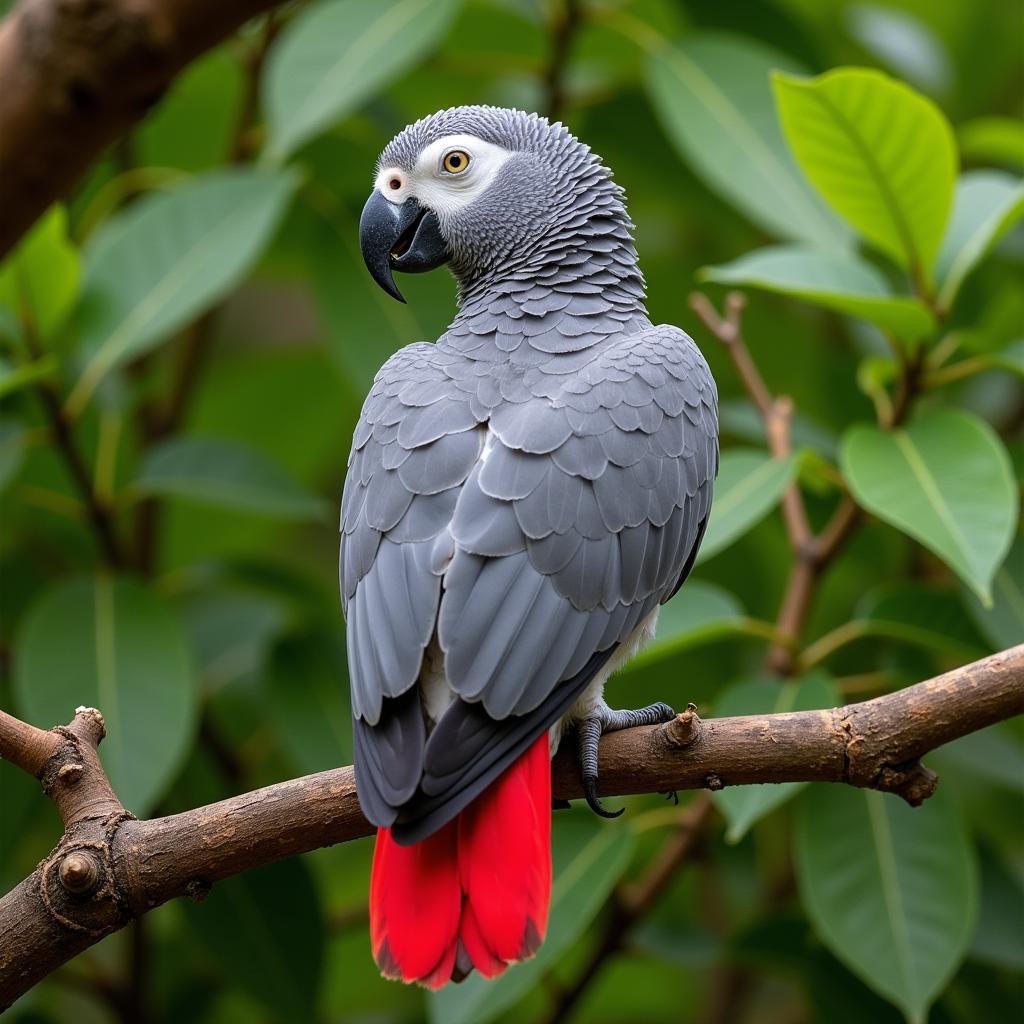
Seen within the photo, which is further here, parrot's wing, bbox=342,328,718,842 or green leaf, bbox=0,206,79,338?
green leaf, bbox=0,206,79,338

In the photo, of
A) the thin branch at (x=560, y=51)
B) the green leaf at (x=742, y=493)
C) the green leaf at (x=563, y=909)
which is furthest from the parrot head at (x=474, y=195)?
the green leaf at (x=563, y=909)

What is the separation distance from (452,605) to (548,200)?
751mm

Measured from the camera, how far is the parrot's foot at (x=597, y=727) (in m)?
1.47

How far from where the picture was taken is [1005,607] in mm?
2068

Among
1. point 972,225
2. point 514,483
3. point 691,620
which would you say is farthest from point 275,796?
point 972,225

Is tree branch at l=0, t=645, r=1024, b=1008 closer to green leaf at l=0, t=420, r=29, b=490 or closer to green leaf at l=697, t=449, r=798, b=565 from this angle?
green leaf at l=697, t=449, r=798, b=565

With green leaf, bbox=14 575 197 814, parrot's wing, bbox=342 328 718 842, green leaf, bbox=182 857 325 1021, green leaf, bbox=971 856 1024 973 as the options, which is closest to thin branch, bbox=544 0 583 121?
parrot's wing, bbox=342 328 718 842

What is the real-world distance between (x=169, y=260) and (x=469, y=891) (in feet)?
4.84

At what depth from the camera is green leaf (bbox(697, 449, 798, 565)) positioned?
6.26ft

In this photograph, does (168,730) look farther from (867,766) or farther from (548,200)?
(867,766)

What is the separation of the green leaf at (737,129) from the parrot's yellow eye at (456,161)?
2.27ft

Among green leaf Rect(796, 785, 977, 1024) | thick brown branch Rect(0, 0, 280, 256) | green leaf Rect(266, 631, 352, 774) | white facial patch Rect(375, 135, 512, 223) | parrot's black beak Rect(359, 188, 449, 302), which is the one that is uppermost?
thick brown branch Rect(0, 0, 280, 256)

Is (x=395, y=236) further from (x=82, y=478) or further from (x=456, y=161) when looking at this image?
(x=82, y=478)

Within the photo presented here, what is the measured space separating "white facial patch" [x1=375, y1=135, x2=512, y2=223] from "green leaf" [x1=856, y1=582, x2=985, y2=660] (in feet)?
3.10
